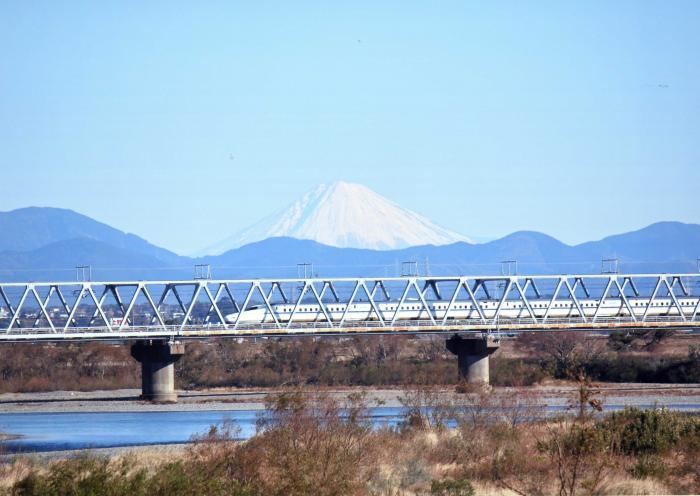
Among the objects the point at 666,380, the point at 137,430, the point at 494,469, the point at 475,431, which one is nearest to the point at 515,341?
the point at 666,380

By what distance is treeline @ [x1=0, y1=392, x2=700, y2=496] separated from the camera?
2781cm

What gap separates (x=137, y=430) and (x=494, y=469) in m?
32.5

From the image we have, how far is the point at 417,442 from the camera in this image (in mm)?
43500

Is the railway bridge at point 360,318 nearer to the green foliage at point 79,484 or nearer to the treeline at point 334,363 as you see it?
the treeline at point 334,363

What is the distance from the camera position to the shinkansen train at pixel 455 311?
104562 millimetres

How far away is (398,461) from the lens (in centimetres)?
3856

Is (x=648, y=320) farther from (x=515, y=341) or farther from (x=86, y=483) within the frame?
(x=86, y=483)

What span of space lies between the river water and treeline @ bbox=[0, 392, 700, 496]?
9.77 m

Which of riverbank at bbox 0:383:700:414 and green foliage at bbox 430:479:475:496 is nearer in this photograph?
green foliage at bbox 430:479:475:496

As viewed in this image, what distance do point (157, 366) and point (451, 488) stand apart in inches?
2310

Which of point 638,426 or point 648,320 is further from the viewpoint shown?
point 648,320

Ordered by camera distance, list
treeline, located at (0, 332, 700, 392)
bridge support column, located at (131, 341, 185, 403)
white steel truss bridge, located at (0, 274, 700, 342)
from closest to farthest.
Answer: bridge support column, located at (131, 341, 185, 403)
white steel truss bridge, located at (0, 274, 700, 342)
treeline, located at (0, 332, 700, 392)

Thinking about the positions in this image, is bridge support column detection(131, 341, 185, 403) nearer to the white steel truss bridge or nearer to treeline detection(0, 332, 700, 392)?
the white steel truss bridge

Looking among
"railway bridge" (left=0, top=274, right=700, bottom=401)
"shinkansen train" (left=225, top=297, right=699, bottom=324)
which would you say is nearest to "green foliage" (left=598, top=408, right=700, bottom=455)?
"railway bridge" (left=0, top=274, right=700, bottom=401)
